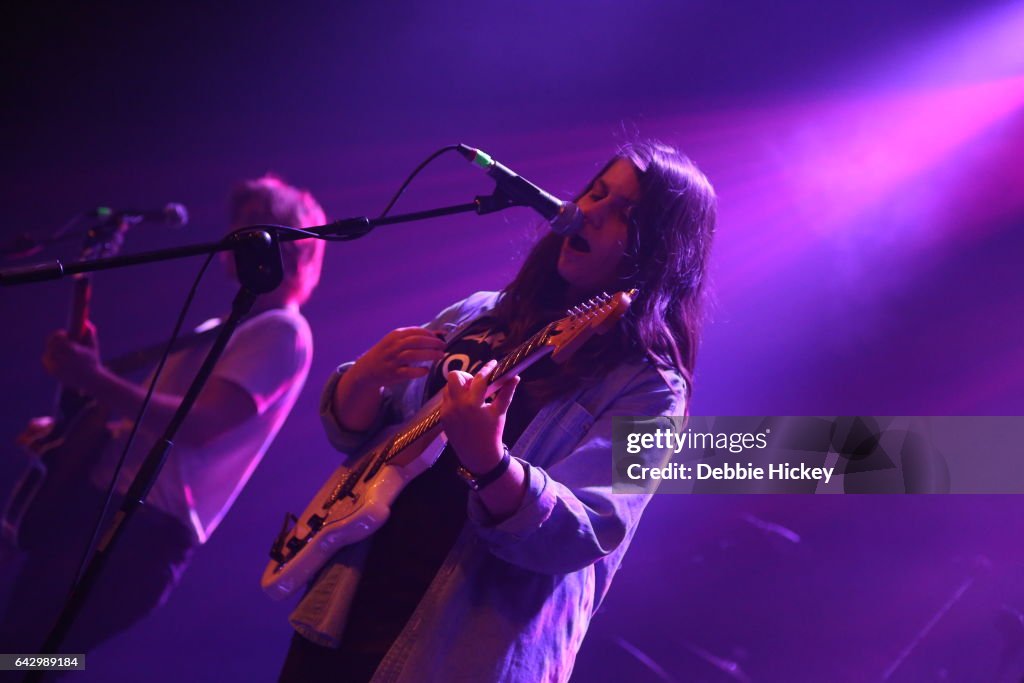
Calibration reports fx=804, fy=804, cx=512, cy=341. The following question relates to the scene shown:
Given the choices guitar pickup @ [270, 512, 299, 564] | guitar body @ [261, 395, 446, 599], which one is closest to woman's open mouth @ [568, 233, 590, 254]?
guitar body @ [261, 395, 446, 599]

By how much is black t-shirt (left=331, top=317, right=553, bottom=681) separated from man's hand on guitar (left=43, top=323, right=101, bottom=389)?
1.34 meters

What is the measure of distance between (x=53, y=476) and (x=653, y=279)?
195 cm

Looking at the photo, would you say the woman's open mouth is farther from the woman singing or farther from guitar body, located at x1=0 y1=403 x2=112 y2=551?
guitar body, located at x1=0 y1=403 x2=112 y2=551

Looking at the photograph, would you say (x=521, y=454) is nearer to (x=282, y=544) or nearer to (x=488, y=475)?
(x=488, y=475)

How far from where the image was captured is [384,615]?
5.26 feet

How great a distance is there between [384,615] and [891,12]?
294 centimetres

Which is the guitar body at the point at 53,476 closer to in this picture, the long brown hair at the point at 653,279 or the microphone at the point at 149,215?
the microphone at the point at 149,215

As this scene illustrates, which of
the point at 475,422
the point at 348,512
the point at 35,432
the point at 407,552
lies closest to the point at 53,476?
the point at 35,432

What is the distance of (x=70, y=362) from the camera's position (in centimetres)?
251

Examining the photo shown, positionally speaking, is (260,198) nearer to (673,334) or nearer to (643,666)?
(673,334)

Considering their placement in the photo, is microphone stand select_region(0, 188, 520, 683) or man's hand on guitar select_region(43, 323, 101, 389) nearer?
microphone stand select_region(0, 188, 520, 683)

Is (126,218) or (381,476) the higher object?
(126,218)

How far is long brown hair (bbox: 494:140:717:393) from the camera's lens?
1.77 m

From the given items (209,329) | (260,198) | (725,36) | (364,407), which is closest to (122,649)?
(209,329)
